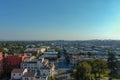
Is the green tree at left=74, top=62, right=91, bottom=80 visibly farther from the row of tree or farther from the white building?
the white building

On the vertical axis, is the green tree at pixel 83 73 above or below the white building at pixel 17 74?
above

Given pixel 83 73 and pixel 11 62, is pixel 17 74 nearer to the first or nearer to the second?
pixel 11 62

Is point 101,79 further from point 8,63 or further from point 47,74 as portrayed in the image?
point 8,63

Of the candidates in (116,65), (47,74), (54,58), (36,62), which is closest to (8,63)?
(36,62)

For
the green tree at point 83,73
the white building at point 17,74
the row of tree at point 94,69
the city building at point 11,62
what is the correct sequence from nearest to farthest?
the green tree at point 83,73
the row of tree at point 94,69
the white building at point 17,74
the city building at point 11,62

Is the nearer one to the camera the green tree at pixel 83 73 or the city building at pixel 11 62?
the green tree at pixel 83 73

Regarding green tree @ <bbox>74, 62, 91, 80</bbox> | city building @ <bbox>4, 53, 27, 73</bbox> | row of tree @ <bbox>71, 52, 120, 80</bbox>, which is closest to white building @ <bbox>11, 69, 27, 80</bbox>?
city building @ <bbox>4, 53, 27, 73</bbox>

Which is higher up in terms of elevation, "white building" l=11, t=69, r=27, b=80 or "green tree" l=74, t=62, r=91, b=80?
"green tree" l=74, t=62, r=91, b=80

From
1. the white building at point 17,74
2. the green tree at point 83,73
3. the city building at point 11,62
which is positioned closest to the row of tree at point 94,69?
the green tree at point 83,73

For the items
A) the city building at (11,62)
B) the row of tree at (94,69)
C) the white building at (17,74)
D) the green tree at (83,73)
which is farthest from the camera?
the city building at (11,62)

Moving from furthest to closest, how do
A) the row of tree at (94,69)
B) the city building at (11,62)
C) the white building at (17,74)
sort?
the city building at (11,62)
the white building at (17,74)
the row of tree at (94,69)

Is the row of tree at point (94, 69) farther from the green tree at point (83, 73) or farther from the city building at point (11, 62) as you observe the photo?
the city building at point (11, 62)
